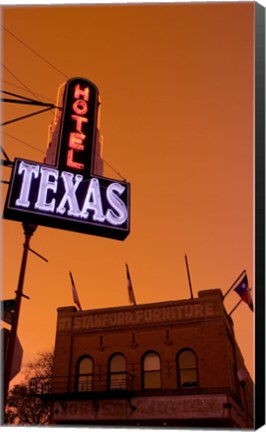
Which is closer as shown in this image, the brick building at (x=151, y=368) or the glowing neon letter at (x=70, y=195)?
the glowing neon letter at (x=70, y=195)

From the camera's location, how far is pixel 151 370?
80.1ft

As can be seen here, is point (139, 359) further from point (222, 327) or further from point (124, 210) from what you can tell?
point (124, 210)

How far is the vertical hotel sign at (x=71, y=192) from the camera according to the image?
12.5 metres

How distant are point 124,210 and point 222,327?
12.5 meters

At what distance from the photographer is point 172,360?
24.1 m

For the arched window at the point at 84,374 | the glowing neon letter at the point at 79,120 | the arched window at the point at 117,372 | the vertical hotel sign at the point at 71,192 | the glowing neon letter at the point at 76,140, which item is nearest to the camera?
the vertical hotel sign at the point at 71,192

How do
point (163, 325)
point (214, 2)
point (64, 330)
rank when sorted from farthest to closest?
point (64, 330)
point (163, 325)
point (214, 2)

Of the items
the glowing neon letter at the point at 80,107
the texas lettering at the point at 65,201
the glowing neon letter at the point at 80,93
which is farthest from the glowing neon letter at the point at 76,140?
the glowing neon letter at the point at 80,93

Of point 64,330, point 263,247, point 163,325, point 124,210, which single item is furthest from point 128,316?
point 263,247

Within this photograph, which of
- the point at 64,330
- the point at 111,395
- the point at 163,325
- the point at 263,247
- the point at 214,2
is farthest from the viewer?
the point at 64,330

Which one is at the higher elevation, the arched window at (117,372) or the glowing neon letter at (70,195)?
the glowing neon letter at (70,195)

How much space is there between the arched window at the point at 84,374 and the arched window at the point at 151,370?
2.88 metres

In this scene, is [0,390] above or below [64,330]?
below

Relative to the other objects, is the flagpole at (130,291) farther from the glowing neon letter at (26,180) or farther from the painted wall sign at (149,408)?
the glowing neon letter at (26,180)
